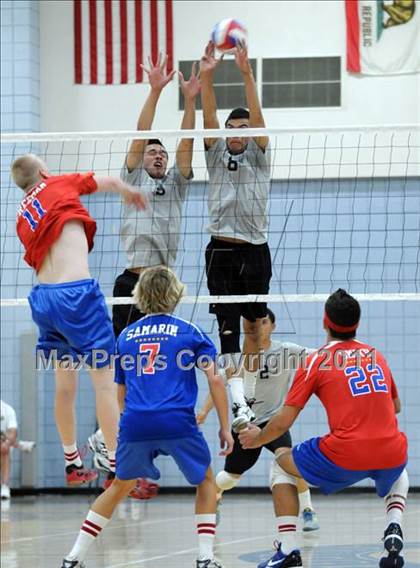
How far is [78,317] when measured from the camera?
823 centimetres

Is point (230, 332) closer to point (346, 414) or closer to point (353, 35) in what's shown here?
point (346, 414)

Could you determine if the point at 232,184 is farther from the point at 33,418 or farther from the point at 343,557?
the point at 33,418

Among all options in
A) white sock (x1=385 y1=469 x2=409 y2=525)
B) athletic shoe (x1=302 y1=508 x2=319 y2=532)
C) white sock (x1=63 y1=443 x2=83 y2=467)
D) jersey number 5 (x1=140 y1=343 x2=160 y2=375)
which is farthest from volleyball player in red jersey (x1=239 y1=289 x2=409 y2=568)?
athletic shoe (x1=302 y1=508 x2=319 y2=532)

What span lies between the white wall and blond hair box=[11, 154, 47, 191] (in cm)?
895

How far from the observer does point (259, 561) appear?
32.9ft

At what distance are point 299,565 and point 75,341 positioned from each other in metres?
2.27

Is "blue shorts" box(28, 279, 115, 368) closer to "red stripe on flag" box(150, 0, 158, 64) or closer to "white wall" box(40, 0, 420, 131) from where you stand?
"white wall" box(40, 0, 420, 131)

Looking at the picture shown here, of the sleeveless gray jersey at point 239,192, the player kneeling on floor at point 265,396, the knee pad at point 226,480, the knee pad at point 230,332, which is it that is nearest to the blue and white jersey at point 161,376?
the knee pad at point 230,332

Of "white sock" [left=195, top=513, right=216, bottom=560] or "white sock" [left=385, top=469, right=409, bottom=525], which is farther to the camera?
"white sock" [left=385, top=469, right=409, bottom=525]

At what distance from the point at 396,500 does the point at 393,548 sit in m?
0.38

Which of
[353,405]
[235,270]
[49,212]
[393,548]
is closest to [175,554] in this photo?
[235,270]

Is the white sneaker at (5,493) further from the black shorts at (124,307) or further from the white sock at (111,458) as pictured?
the white sock at (111,458)

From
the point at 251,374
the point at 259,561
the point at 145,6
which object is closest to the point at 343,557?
the point at 259,561

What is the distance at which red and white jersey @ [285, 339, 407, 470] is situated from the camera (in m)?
7.80
